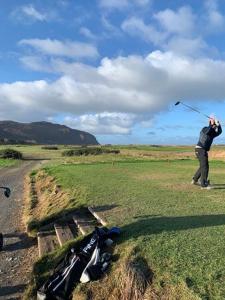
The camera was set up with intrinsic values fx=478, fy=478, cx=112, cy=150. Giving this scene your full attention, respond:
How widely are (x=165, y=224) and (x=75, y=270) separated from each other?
122 inches

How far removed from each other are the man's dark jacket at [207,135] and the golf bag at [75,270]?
9.25m

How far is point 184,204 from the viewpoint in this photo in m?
14.3

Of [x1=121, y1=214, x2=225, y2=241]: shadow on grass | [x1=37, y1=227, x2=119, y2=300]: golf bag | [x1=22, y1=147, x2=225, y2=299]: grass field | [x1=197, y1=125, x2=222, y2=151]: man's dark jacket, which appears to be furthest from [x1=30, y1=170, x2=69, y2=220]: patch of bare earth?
[x1=37, y1=227, x2=119, y2=300]: golf bag

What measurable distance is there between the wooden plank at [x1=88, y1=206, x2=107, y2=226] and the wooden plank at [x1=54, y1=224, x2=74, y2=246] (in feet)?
2.81

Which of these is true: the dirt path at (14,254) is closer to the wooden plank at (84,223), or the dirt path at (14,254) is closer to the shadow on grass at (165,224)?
the wooden plank at (84,223)

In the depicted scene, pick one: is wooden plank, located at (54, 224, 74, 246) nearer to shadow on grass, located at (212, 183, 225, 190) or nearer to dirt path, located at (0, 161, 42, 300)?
dirt path, located at (0, 161, 42, 300)

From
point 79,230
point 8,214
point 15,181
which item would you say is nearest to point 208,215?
point 79,230

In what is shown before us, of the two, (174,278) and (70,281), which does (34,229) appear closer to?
(70,281)

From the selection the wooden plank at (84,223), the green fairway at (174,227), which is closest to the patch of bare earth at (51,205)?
the green fairway at (174,227)

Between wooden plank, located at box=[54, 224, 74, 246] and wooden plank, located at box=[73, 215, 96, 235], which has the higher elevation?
wooden plank, located at box=[73, 215, 96, 235]

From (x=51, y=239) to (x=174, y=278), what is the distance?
617cm

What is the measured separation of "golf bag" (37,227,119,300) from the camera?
8758mm

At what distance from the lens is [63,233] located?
1307 cm

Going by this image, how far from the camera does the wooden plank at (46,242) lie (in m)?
11.9
